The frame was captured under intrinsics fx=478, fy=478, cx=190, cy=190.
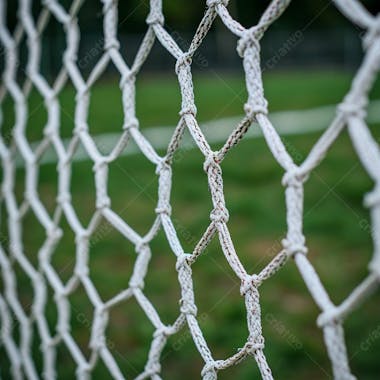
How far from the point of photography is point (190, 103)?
71cm

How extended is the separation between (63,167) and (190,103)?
49 centimetres

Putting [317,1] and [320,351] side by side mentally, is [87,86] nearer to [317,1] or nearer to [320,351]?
[320,351]

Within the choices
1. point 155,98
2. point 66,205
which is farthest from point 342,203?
point 155,98

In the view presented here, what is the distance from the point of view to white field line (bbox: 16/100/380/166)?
12.5ft

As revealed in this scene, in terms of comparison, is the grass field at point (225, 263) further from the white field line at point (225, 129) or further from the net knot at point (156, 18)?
the net knot at point (156, 18)

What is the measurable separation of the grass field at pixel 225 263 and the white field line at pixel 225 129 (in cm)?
28

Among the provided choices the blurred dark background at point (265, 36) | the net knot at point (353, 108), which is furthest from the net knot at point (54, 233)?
the blurred dark background at point (265, 36)

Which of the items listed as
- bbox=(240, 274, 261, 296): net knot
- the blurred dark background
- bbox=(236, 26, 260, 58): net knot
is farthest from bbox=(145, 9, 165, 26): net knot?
the blurred dark background

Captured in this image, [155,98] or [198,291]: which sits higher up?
[155,98]

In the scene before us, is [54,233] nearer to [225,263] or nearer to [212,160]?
[212,160]

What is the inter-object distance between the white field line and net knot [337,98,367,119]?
3160 millimetres

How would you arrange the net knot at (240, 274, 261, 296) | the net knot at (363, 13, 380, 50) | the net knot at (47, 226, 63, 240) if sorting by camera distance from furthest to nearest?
the net knot at (47, 226, 63, 240), the net knot at (240, 274, 261, 296), the net knot at (363, 13, 380, 50)

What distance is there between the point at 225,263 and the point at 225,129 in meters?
2.91

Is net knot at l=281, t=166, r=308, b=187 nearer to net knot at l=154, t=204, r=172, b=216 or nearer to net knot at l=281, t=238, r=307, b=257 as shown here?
net knot at l=281, t=238, r=307, b=257
